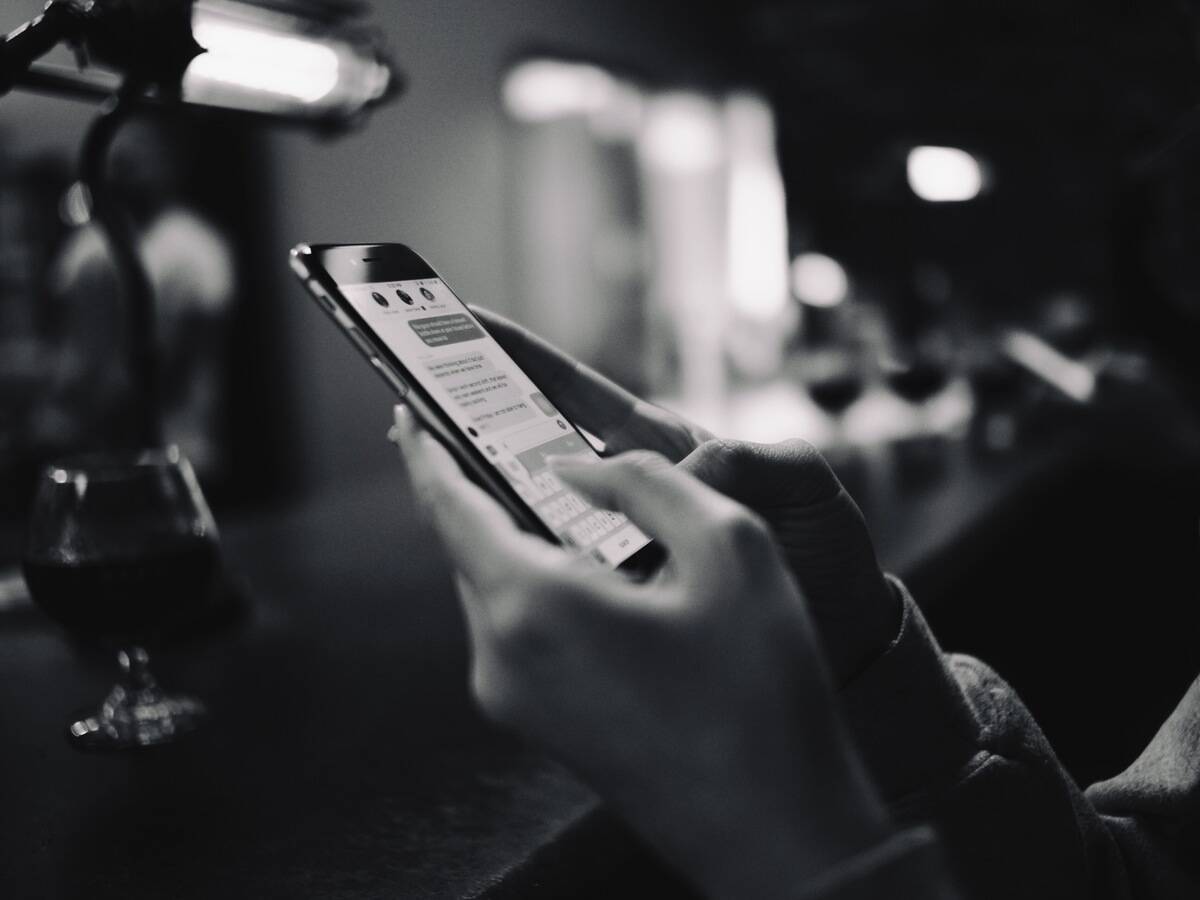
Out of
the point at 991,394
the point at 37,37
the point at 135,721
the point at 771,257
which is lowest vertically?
the point at 771,257

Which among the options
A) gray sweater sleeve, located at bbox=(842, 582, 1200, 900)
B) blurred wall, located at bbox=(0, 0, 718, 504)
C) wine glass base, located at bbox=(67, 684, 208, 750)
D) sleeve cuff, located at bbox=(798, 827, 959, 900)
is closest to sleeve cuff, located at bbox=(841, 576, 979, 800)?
gray sweater sleeve, located at bbox=(842, 582, 1200, 900)

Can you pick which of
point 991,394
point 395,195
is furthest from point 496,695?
point 395,195

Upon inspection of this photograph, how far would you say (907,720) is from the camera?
0.62 metres

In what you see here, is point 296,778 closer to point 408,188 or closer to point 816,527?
point 816,527

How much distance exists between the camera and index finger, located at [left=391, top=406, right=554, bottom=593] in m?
0.40

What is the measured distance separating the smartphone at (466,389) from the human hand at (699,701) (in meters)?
0.13

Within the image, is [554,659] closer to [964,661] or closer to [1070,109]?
[964,661]

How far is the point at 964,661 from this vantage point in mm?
718

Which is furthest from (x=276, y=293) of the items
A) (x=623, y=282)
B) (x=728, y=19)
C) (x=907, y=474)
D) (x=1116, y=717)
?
(x=728, y=19)

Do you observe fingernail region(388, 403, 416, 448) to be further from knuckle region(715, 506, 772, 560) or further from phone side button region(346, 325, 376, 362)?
knuckle region(715, 506, 772, 560)

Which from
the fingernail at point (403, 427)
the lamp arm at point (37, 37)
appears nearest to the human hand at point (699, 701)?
the fingernail at point (403, 427)

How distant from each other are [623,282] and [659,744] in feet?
17.6

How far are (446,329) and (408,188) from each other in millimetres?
3816

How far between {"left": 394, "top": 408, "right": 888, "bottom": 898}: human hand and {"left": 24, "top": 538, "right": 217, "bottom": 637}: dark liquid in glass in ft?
1.39
